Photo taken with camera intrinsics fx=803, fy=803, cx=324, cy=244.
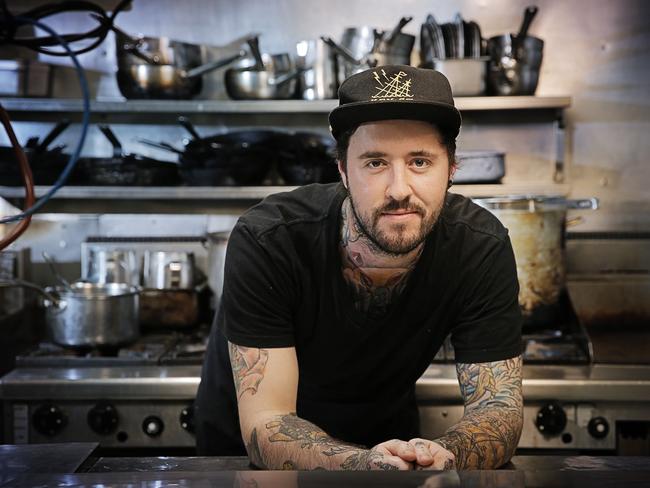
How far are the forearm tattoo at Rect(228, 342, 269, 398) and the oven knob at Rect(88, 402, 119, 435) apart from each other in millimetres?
974

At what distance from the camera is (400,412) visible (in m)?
2.03

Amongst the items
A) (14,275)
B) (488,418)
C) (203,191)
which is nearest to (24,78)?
(14,275)

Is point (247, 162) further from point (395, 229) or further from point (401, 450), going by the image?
Answer: point (401, 450)

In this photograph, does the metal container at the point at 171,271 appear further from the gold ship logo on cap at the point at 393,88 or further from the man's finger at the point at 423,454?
the man's finger at the point at 423,454

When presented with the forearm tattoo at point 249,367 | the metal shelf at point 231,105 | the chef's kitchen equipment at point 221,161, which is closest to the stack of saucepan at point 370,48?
the metal shelf at point 231,105

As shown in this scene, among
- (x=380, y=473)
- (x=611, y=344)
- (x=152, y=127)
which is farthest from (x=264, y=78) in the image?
(x=380, y=473)

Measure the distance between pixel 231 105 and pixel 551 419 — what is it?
5.20 ft

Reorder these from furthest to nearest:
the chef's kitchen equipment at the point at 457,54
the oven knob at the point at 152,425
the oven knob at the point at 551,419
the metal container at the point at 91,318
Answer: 1. the chef's kitchen equipment at the point at 457,54
2. the metal container at the point at 91,318
3. the oven knob at the point at 152,425
4. the oven knob at the point at 551,419

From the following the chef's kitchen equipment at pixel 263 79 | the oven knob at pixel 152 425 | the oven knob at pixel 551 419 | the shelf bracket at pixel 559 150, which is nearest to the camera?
the oven knob at pixel 551 419

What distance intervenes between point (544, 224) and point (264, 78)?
3.82 feet

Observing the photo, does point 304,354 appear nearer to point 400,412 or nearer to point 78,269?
point 400,412

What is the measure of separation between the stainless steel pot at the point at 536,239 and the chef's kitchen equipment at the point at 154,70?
114 cm

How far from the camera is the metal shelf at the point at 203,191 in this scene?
2.92m

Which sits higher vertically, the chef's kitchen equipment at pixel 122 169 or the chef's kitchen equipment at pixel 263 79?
the chef's kitchen equipment at pixel 263 79
